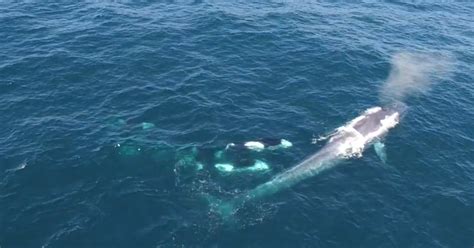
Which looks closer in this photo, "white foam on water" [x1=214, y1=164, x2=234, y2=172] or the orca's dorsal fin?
"white foam on water" [x1=214, y1=164, x2=234, y2=172]

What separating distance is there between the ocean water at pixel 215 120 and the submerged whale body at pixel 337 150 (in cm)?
123

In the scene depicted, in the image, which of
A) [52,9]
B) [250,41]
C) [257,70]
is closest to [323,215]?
[257,70]

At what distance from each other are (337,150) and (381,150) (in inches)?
275

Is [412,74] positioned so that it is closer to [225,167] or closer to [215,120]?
[215,120]

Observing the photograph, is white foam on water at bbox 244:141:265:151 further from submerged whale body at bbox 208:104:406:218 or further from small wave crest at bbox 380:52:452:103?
small wave crest at bbox 380:52:452:103

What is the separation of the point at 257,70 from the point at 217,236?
4113 centimetres

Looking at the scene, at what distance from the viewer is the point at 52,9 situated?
4336 inches

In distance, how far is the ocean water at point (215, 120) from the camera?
59219mm

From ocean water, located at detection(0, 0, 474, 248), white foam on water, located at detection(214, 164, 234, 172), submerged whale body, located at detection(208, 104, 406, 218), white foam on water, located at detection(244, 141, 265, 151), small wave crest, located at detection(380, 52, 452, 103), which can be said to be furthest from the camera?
small wave crest, located at detection(380, 52, 452, 103)

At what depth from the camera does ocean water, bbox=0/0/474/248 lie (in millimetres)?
59219

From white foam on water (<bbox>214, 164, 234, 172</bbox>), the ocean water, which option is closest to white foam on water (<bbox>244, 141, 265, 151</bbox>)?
the ocean water

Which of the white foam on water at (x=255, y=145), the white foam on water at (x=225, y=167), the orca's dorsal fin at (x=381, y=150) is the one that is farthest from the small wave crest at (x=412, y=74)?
the white foam on water at (x=225, y=167)

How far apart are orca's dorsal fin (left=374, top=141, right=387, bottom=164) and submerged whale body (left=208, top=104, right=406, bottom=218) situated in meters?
1.02

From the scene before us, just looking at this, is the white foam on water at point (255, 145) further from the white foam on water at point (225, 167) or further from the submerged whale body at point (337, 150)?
the submerged whale body at point (337, 150)
